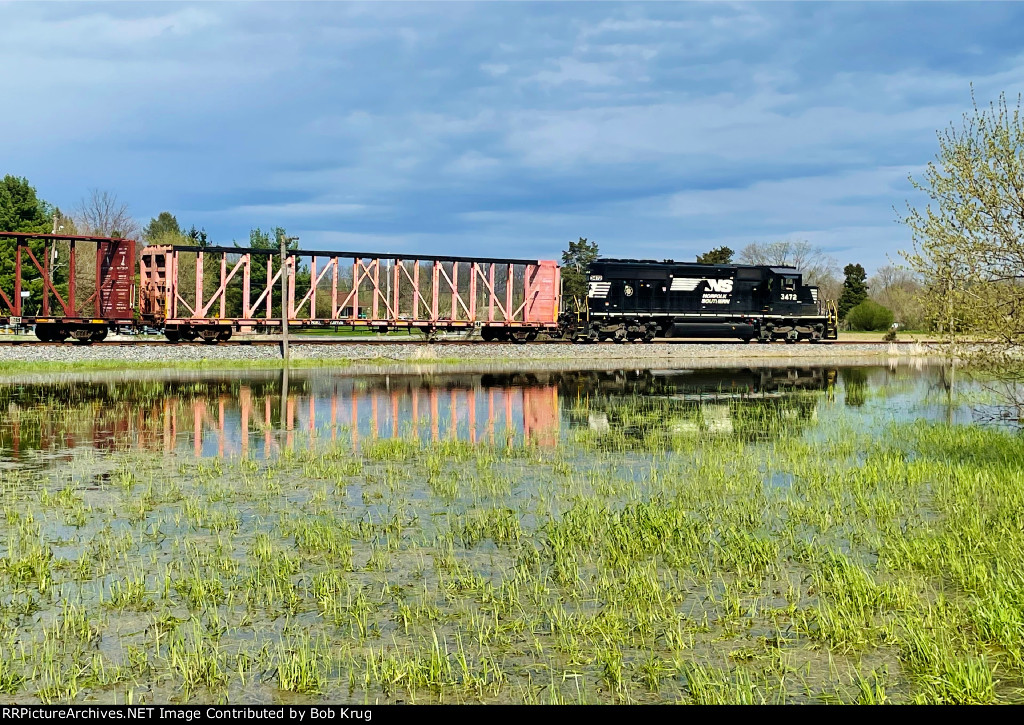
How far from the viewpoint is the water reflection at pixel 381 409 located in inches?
665

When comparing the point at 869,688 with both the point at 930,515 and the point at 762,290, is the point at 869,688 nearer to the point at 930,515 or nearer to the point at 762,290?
the point at 930,515

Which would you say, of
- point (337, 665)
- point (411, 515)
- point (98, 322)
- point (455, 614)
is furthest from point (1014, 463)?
point (98, 322)

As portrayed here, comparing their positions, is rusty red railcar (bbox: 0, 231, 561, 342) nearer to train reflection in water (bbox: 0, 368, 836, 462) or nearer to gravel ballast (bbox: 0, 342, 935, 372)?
gravel ballast (bbox: 0, 342, 935, 372)

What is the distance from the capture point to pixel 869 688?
4961mm

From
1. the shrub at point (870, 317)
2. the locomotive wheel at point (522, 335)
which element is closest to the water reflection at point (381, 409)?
the locomotive wheel at point (522, 335)

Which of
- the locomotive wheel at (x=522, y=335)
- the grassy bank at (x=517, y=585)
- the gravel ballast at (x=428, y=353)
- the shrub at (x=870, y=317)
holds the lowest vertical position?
the grassy bank at (x=517, y=585)

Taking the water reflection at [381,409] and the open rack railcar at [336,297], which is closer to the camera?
the water reflection at [381,409]

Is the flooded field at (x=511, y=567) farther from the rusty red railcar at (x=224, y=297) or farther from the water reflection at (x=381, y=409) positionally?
the rusty red railcar at (x=224, y=297)

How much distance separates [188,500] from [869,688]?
8.40 metres

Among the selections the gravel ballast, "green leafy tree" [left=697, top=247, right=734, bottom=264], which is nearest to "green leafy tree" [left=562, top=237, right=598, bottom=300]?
"green leafy tree" [left=697, top=247, right=734, bottom=264]

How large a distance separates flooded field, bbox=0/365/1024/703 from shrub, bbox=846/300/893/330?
238 feet

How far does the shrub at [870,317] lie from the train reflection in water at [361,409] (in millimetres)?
56460

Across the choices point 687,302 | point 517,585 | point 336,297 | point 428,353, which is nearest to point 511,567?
point 517,585
